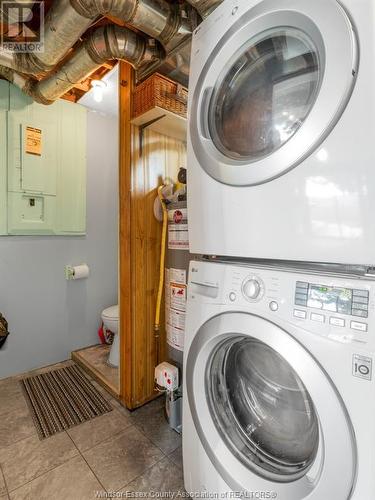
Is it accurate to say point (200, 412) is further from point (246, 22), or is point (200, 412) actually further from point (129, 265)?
point (246, 22)

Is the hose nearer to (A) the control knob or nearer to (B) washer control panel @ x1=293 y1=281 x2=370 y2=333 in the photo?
(A) the control knob

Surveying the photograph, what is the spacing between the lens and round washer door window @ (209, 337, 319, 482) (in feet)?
2.62

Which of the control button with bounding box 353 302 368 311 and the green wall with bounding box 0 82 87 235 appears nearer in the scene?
the control button with bounding box 353 302 368 311

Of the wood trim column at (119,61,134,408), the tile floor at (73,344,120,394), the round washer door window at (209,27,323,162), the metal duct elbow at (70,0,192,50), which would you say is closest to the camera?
the round washer door window at (209,27,323,162)

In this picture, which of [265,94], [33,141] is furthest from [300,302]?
[33,141]

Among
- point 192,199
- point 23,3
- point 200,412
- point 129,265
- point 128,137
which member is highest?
point 23,3

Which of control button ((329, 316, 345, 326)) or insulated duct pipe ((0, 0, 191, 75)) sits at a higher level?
insulated duct pipe ((0, 0, 191, 75))

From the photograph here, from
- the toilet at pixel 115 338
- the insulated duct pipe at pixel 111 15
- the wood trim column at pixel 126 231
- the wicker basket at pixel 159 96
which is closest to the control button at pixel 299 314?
the wood trim column at pixel 126 231

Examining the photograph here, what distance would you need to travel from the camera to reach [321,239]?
663mm

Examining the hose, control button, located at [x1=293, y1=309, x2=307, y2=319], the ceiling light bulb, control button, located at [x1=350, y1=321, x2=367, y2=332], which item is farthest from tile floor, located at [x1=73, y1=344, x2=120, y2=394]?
the ceiling light bulb

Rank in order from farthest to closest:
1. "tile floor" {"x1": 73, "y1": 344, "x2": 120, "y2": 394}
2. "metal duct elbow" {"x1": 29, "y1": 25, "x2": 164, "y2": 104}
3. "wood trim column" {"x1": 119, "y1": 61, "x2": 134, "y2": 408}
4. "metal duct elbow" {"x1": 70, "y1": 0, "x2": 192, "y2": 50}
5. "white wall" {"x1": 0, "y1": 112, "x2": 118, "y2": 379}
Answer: "white wall" {"x1": 0, "y1": 112, "x2": 118, "y2": 379}
"tile floor" {"x1": 73, "y1": 344, "x2": 120, "y2": 394}
"wood trim column" {"x1": 119, "y1": 61, "x2": 134, "y2": 408}
"metal duct elbow" {"x1": 29, "y1": 25, "x2": 164, "y2": 104}
"metal duct elbow" {"x1": 70, "y1": 0, "x2": 192, "y2": 50}

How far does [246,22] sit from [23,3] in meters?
0.95

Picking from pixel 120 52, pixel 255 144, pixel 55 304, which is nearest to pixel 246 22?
pixel 255 144

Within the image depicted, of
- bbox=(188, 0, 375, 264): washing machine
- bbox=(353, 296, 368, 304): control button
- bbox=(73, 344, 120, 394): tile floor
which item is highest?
bbox=(188, 0, 375, 264): washing machine
